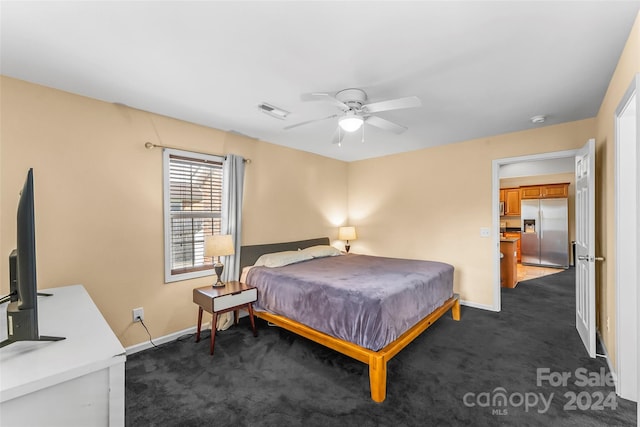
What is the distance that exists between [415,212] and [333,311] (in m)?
2.89

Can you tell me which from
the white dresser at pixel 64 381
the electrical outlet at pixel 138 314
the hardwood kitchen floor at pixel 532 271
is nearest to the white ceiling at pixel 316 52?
the white dresser at pixel 64 381

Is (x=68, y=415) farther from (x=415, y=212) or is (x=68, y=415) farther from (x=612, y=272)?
(x=415, y=212)

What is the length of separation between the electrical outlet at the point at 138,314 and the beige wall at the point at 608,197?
429cm

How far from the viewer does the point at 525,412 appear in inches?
77.4

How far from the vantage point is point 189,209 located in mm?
3330

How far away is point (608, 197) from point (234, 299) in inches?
144

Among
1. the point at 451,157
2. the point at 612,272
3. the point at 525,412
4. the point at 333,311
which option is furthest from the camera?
the point at 451,157

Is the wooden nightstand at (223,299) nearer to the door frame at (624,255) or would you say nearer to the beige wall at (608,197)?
the door frame at (624,255)

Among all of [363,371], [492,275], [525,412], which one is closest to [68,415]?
[363,371]

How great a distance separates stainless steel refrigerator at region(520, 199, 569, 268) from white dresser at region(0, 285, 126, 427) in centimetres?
903

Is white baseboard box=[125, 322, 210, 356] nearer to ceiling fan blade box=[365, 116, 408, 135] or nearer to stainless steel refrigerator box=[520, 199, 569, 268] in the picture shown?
ceiling fan blade box=[365, 116, 408, 135]

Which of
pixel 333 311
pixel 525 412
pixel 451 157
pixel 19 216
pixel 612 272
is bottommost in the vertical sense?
pixel 525 412

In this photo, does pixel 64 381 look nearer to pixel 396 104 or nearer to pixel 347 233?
pixel 396 104

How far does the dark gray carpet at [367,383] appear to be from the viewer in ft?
6.32
